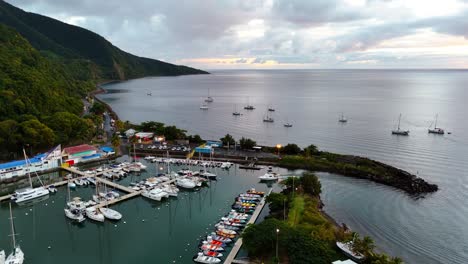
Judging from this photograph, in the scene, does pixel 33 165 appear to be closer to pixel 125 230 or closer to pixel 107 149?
pixel 107 149

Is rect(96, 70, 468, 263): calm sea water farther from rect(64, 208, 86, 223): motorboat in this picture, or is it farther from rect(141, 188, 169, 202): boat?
rect(64, 208, 86, 223): motorboat

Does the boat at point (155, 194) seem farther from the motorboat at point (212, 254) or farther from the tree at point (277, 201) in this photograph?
the motorboat at point (212, 254)

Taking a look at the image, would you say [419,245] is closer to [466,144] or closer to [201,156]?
[201,156]

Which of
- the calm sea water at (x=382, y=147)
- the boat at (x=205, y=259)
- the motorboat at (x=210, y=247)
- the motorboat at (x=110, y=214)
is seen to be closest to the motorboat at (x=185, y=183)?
the motorboat at (x=110, y=214)

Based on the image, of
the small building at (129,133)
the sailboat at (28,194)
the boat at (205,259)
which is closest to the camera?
the boat at (205,259)

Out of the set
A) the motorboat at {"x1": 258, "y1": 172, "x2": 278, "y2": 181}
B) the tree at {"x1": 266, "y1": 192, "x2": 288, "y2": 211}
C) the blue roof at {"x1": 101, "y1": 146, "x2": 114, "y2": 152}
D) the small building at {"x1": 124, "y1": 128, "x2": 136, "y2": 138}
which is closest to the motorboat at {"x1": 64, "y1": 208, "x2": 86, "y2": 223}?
the tree at {"x1": 266, "y1": 192, "x2": 288, "y2": 211}

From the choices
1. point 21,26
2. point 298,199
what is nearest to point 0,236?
point 298,199
